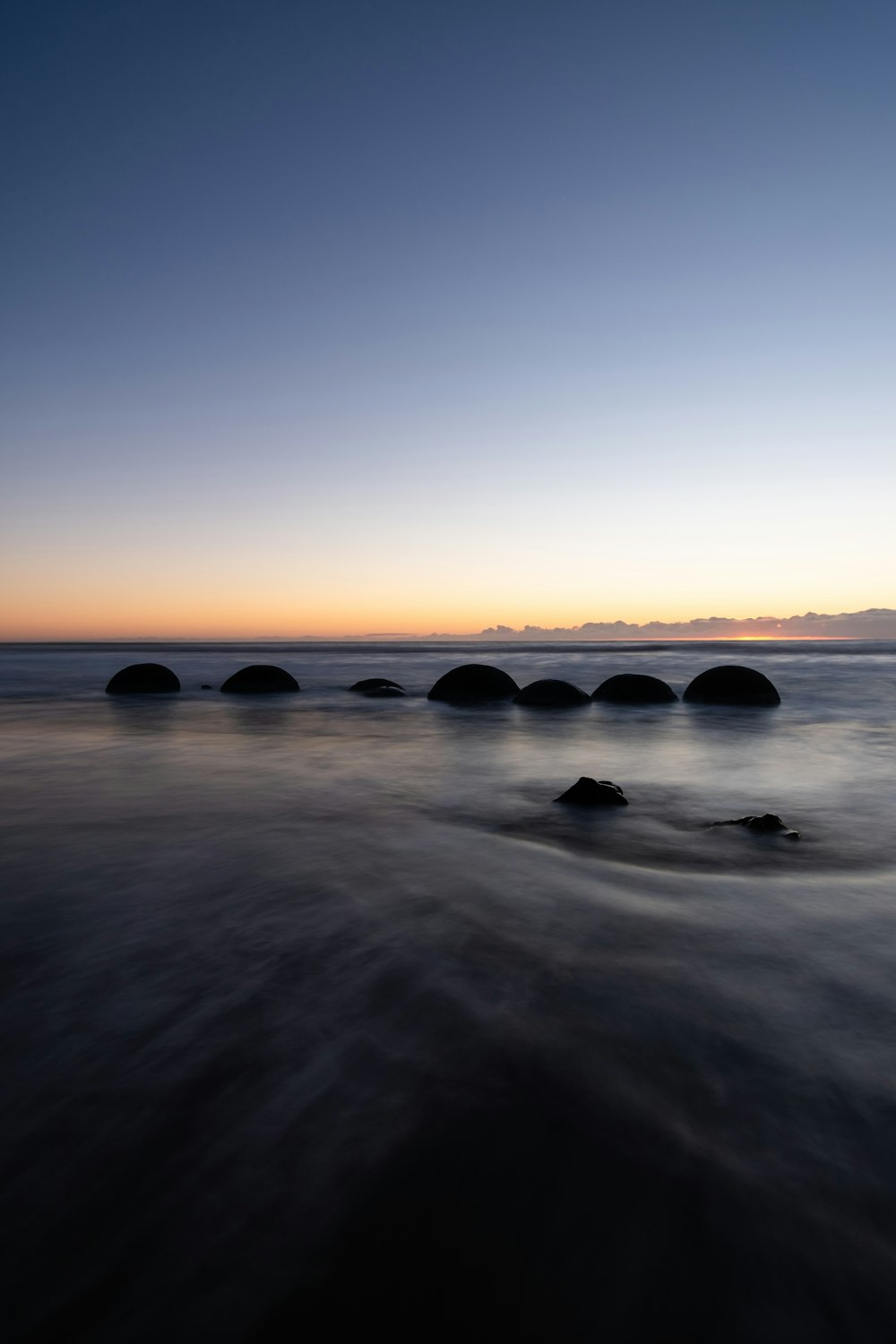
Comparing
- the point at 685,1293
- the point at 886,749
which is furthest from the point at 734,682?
the point at 685,1293

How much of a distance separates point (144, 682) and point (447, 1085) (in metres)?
20.5

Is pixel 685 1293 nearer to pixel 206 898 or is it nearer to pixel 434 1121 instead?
pixel 434 1121

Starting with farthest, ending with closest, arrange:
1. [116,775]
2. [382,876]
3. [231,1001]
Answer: [116,775], [382,876], [231,1001]

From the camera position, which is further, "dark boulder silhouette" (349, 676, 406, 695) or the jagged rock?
"dark boulder silhouette" (349, 676, 406, 695)

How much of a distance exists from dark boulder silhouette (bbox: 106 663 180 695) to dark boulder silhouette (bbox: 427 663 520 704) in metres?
8.42

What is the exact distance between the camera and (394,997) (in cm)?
272

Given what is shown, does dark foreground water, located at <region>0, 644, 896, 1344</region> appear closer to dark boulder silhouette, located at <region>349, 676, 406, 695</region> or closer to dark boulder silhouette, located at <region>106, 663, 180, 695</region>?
dark boulder silhouette, located at <region>349, 676, 406, 695</region>

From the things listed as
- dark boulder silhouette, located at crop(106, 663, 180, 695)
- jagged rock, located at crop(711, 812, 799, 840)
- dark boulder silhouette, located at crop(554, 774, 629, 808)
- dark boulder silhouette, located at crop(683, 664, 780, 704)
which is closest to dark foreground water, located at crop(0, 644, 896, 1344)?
jagged rock, located at crop(711, 812, 799, 840)

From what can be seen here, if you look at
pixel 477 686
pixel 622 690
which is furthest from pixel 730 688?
pixel 477 686

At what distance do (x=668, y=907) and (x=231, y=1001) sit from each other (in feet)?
7.80

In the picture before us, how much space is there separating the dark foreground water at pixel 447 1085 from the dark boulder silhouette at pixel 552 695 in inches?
395

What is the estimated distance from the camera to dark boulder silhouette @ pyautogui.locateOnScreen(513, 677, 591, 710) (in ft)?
50.8

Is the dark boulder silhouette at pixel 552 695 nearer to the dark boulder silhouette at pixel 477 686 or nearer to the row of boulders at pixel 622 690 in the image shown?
the row of boulders at pixel 622 690

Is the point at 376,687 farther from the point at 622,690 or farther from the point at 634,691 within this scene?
the point at 634,691
